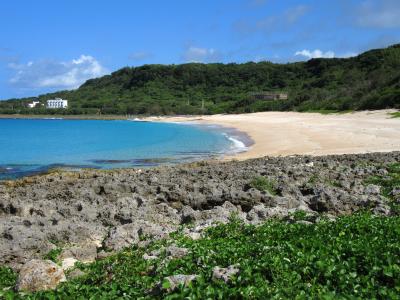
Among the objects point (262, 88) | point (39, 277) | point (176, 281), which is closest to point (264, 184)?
point (39, 277)

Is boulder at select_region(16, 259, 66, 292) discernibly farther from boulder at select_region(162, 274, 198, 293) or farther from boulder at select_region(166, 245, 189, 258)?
boulder at select_region(162, 274, 198, 293)

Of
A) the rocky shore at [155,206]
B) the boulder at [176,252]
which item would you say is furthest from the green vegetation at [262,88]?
the boulder at [176,252]

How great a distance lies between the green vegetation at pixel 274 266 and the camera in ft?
19.9

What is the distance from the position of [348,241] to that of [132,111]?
5978 inches

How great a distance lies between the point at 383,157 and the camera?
Answer: 2202cm

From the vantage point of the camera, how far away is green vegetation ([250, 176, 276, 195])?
1461cm

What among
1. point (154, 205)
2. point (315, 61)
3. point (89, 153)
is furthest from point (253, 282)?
point (315, 61)

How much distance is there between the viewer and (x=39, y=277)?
7645 millimetres

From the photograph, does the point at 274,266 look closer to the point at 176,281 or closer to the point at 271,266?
the point at 271,266

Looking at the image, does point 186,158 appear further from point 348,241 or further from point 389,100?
point 389,100

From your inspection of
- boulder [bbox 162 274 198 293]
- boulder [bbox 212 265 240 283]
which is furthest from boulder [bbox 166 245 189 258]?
boulder [bbox 162 274 198 293]

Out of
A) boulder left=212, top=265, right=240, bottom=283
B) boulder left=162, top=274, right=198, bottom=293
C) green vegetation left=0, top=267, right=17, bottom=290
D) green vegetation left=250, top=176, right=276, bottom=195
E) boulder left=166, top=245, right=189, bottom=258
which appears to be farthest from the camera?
green vegetation left=250, top=176, right=276, bottom=195

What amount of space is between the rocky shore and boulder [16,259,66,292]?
140 cm

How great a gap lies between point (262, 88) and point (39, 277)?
162190 millimetres
